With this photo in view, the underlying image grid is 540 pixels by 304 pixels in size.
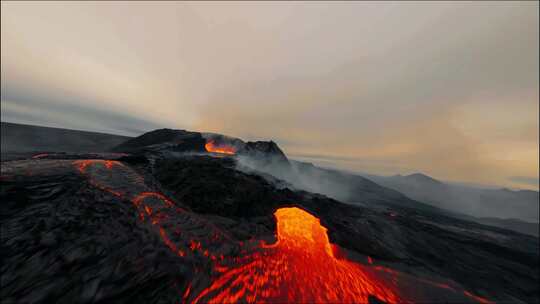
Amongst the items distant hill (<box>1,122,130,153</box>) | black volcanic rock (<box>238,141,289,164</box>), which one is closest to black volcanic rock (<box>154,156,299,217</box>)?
black volcanic rock (<box>238,141,289,164</box>)

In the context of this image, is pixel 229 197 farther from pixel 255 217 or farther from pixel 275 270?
pixel 275 270

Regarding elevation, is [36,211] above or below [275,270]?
above

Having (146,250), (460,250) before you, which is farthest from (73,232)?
(460,250)

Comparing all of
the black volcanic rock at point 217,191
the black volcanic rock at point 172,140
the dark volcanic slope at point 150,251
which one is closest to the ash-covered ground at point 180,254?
the dark volcanic slope at point 150,251

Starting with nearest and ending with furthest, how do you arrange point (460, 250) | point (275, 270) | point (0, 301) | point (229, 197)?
point (0, 301) → point (275, 270) → point (229, 197) → point (460, 250)

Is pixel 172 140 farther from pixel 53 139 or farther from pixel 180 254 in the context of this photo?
pixel 53 139

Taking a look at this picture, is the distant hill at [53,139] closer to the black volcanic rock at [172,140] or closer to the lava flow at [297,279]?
the black volcanic rock at [172,140]

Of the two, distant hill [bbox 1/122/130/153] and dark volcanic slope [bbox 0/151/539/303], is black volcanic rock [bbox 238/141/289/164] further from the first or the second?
distant hill [bbox 1/122/130/153]

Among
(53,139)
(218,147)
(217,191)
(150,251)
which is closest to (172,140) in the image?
(218,147)
